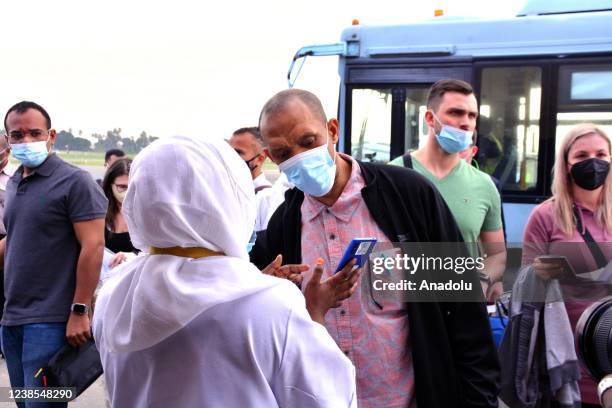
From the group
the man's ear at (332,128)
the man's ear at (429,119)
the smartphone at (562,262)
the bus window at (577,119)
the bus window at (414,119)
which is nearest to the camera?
the man's ear at (332,128)

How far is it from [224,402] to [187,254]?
0.33m

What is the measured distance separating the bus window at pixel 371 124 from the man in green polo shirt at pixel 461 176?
13.0 ft

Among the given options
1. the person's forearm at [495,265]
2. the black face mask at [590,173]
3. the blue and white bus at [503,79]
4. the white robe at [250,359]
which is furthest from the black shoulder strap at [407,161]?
the blue and white bus at [503,79]

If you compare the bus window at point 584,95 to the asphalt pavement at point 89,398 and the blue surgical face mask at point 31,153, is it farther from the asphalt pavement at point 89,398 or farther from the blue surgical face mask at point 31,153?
the blue surgical face mask at point 31,153

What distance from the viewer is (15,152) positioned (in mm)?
3873

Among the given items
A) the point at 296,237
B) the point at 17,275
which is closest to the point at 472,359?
the point at 296,237

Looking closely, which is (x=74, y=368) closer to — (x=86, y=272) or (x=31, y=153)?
(x=86, y=272)

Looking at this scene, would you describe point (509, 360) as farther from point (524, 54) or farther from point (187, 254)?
point (524, 54)

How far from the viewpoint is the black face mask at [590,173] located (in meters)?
3.31

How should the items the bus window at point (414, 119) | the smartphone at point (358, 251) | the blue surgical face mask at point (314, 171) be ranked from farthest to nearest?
the bus window at point (414, 119) < the blue surgical face mask at point (314, 171) < the smartphone at point (358, 251)

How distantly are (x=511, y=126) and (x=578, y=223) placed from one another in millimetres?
4505

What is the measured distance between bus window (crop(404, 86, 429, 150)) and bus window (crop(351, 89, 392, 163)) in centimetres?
22

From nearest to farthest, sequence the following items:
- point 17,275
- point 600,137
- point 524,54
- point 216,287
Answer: point 216,287 → point 600,137 → point 17,275 → point 524,54

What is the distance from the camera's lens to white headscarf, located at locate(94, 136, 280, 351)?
1.38 m
